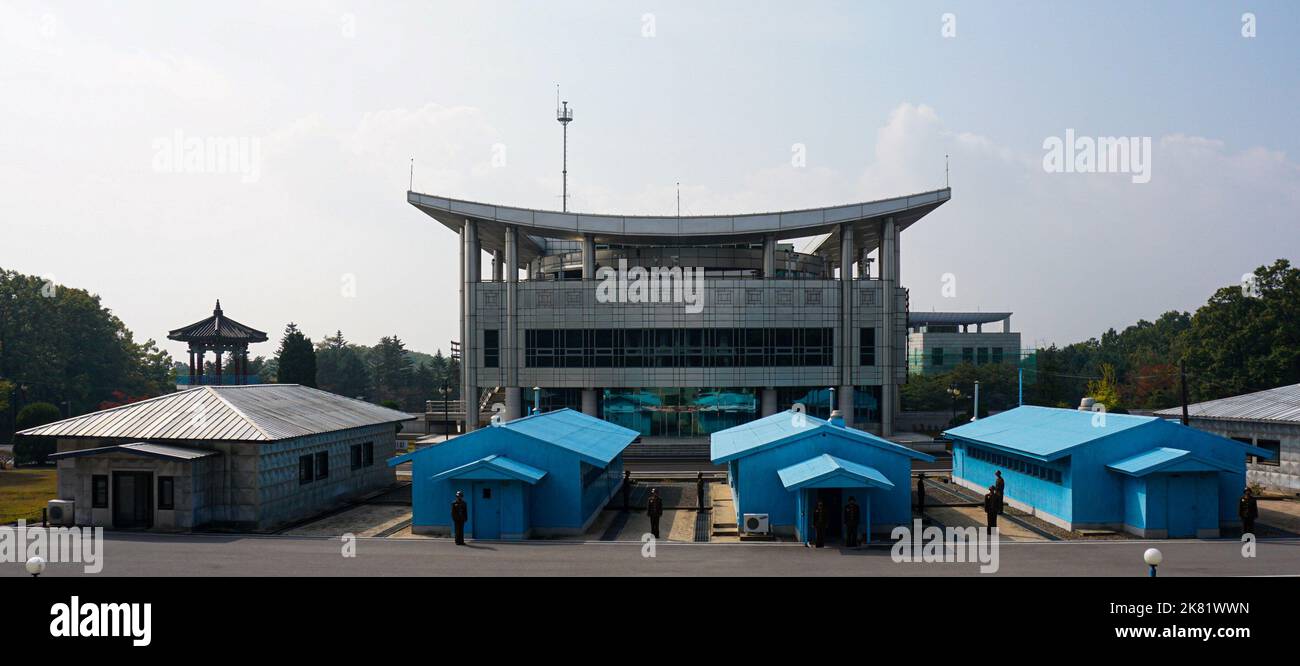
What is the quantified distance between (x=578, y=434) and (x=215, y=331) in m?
22.0

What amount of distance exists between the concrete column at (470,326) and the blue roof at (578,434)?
19.7 m

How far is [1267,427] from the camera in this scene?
109 feet

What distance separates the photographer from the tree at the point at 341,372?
107 metres

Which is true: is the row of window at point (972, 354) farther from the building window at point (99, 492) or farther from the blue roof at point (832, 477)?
the building window at point (99, 492)

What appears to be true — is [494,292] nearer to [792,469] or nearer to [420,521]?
[420,521]

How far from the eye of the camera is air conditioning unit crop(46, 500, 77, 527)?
24.9 meters

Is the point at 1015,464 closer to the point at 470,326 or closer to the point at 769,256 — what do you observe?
the point at 769,256

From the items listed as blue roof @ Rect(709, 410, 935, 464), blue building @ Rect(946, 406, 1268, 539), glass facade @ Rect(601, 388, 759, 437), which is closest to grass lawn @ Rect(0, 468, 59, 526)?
blue roof @ Rect(709, 410, 935, 464)

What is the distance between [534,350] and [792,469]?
111ft

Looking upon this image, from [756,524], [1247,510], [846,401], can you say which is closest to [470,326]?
[846,401]

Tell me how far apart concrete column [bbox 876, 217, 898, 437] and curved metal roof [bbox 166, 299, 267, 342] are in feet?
136

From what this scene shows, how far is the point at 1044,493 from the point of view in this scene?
26516 millimetres

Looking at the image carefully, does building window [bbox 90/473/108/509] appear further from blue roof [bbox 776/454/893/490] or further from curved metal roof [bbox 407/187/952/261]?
curved metal roof [bbox 407/187/952/261]

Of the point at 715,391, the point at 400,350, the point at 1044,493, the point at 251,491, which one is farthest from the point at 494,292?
the point at 400,350
